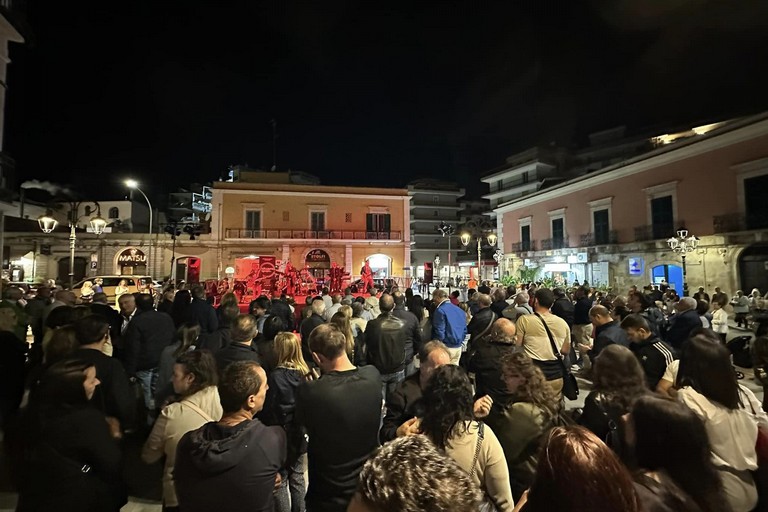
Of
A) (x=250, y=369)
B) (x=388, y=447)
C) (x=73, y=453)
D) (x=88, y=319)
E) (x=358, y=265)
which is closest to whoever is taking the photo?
(x=388, y=447)

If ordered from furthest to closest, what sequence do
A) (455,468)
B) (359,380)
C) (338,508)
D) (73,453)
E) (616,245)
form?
1. (616,245)
2. (359,380)
3. (338,508)
4. (73,453)
5. (455,468)

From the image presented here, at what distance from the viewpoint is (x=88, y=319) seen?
10.4ft

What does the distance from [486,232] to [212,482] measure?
4957cm

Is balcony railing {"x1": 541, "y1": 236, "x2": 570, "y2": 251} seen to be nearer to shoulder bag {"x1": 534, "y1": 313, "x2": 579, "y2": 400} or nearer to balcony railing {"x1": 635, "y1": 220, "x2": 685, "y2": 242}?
balcony railing {"x1": 635, "y1": 220, "x2": 685, "y2": 242}

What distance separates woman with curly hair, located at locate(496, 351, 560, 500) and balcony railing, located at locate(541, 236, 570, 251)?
2564cm

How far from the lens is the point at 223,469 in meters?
1.74

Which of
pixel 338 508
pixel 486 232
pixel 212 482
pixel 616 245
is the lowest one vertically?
pixel 338 508

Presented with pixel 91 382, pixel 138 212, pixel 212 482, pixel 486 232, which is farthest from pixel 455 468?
pixel 486 232

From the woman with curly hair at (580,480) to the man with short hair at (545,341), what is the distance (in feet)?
9.19

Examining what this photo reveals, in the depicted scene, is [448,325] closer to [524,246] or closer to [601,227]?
Result: [601,227]

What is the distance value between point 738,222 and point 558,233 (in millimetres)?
10911

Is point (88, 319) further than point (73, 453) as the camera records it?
Yes

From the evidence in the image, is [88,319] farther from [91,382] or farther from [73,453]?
[73,453]

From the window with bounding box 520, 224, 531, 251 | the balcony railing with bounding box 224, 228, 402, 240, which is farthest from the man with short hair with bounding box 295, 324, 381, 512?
the balcony railing with bounding box 224, 228, 402, 240
